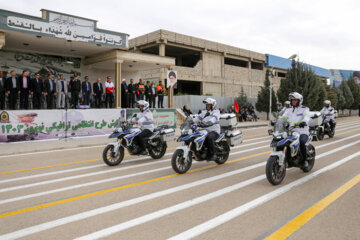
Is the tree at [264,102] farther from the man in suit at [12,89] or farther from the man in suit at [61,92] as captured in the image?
the man in suit at [12,89]

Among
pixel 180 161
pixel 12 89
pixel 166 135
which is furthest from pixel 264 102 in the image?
pixel 180 161

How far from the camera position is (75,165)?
9203 mm

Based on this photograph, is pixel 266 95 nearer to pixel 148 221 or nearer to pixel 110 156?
pixel 110 156

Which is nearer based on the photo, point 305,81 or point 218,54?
point 305,81

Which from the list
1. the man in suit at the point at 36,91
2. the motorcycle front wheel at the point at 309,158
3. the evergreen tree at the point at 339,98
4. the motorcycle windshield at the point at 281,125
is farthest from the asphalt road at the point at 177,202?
the evergreen tree at the point at 339,98

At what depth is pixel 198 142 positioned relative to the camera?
8.04m

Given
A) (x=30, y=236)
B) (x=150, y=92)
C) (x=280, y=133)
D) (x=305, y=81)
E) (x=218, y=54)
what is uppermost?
(x=218, y=54)

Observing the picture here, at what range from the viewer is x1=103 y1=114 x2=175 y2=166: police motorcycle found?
9019 mm

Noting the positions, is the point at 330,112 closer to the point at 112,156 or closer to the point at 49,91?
the point at 112,156

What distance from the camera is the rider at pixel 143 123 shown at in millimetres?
9547

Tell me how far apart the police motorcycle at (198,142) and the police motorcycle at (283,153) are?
68.4 inches

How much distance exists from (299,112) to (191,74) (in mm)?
31734

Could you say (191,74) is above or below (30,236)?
above

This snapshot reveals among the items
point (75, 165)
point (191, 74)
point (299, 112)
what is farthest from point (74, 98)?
point (191, 74)
